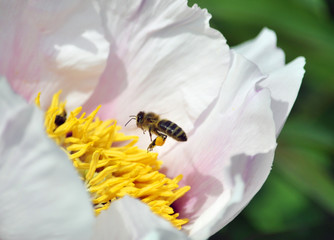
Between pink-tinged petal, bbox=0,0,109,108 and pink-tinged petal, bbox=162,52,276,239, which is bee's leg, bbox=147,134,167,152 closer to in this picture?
pink-tinged petal, bbox=162,52,276,239

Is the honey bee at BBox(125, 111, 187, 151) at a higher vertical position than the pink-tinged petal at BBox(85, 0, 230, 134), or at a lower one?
lower

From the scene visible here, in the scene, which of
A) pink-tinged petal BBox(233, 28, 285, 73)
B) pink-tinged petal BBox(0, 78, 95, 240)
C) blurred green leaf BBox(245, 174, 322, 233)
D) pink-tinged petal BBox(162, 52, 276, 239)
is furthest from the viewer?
blurred green leaf BBox(245, 174, 322, 233)

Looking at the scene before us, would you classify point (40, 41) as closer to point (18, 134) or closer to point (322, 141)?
point (18, 134)

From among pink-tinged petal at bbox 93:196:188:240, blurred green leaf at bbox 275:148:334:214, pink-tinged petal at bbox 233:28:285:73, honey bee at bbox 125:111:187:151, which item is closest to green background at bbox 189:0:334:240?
blurred green leaf at bbox 275:148:334:214

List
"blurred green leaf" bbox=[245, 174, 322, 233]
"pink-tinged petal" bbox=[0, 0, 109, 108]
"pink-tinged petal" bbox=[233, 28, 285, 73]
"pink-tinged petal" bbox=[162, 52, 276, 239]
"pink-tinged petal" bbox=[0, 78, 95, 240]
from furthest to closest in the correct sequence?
"blurred green leaf" bbox=[245, 174, 322, 233] → "pink-tinged petal" bbox=[233, 28, 285, 73] → "pink-tinged petal" bbox=[0, 0, 109, 108] → "pink-tinged petal" bbox=[162, 52, 276, 239] → "pink-tinged petal" bbox=[0, 78, 95, 240]

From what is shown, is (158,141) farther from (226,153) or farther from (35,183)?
(35,183)

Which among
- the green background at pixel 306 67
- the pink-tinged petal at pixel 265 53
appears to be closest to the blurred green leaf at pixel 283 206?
the green background at pixel 306 67

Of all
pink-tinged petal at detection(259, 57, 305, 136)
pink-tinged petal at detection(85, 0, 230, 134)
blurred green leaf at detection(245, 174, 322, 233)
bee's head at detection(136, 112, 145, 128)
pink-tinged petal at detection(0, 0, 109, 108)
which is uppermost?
pink-tinged petal at detection(0, 0, 109, 108)

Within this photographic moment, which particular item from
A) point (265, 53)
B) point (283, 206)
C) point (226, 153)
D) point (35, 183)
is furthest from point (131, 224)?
point (283, 206)
